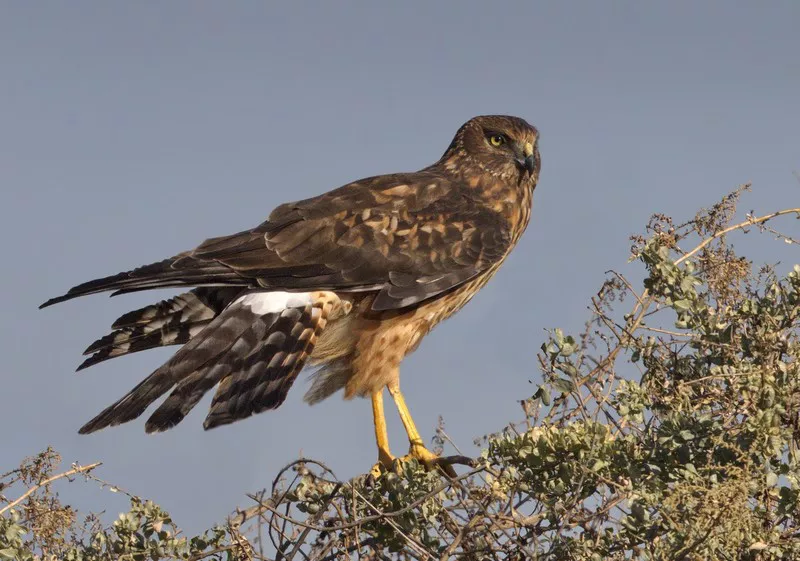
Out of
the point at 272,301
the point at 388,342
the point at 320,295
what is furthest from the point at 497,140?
the point at 272,301

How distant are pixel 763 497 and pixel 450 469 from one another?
2312 millimetres

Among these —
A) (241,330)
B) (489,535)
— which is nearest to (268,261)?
(241,330)

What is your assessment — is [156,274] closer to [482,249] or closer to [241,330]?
[241,330]

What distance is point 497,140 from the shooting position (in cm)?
667

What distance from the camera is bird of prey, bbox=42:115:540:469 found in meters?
4.88

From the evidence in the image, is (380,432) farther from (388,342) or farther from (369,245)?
(369,245)

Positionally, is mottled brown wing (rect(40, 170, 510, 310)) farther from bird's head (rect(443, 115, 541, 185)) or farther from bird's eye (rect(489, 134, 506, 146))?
bird's eye (rect(489, 134, 506, 146))

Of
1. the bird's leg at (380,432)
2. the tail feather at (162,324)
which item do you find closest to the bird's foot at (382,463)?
the bird's leg at (380,432)

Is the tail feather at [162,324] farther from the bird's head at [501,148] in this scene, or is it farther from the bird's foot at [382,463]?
the bird's head at [501,148]

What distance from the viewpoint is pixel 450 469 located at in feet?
17.9

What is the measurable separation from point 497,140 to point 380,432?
2158 millimetres

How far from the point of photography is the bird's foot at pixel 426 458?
5332 mm

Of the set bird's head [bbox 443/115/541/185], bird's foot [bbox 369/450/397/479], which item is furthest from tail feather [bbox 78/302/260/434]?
bird's head [bbox 443/115/541/185]

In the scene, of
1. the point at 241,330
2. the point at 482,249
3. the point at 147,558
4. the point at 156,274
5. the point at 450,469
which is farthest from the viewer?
the point at 482,249
